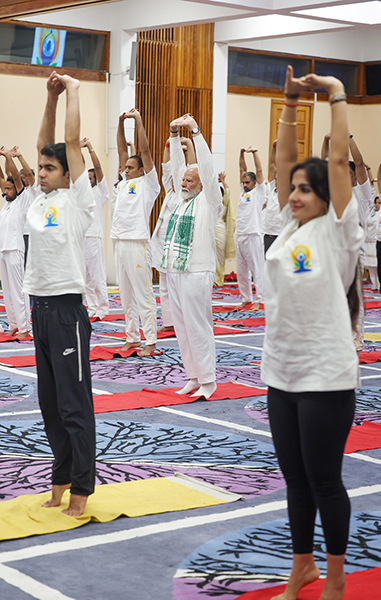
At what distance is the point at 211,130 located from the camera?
14.4 metres

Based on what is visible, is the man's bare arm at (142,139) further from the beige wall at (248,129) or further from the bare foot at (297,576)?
the beige wall at (248,129)

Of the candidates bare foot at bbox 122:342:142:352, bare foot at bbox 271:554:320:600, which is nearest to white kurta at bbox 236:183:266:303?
bare foot at bbox 122:342:142:352

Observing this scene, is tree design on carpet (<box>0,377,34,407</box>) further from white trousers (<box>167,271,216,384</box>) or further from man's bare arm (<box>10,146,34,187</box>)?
man's bare arm (<box>10,146,34,187</box>)

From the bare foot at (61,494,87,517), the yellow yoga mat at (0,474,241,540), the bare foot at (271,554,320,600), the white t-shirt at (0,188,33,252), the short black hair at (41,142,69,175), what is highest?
the short black hair at (41,142,69,175)

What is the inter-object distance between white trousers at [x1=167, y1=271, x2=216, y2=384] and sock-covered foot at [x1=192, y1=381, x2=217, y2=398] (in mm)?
33

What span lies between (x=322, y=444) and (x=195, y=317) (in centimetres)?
326

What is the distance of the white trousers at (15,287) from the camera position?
8.57 m

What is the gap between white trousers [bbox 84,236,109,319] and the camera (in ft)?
32.7

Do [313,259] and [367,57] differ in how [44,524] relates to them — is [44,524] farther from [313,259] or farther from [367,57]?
[367,57]

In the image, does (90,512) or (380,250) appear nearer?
(90,512)

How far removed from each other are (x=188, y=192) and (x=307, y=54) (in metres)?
10.7

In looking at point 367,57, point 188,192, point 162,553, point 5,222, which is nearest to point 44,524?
point 162,553

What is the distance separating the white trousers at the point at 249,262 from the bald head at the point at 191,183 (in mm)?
5683

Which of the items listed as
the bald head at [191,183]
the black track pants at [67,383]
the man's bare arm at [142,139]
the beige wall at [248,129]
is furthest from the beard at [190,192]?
the beige wall at [248,129]
